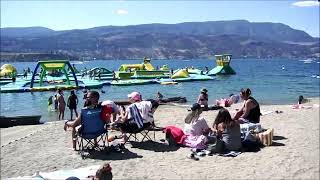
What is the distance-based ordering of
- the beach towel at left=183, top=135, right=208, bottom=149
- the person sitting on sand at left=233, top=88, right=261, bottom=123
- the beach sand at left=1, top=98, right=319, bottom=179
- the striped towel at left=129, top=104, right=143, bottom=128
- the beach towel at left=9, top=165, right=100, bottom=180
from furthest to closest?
the person sitting on sand at left=233, top=88, right=261, bottom=123 < the striped towel at left=129, top=104, right=143, bottom=128 < the beach towel at left=183, top=135, right=208, bottom=149 < the beach sand at left=1, top=98, right=319, bottom=179 < the beach towel at left=9, top=165, right=100, bottom=180

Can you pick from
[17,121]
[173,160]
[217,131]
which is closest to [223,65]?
[17,121]

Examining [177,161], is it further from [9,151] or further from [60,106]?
[60,106]

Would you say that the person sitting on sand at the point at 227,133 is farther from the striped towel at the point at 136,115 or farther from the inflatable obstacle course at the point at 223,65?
the inflatable obstacle course at the point at 223,65

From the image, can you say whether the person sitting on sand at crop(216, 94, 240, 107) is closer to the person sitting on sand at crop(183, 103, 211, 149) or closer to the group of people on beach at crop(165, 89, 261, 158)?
the group of people on beach at crop(165, 89, 261, 158)

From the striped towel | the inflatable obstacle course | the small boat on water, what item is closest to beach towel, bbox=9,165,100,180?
the striped towel

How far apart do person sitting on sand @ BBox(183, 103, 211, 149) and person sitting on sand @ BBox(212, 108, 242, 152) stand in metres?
0.42

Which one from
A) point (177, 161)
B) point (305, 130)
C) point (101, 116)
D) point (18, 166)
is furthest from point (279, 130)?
point (18, 166)

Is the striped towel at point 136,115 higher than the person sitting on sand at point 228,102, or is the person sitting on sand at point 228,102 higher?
the striped towel at point 136,115

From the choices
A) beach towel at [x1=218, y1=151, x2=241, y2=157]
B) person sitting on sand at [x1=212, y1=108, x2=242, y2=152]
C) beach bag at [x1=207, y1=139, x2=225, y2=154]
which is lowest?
beach towel at [x1=218, y1=151, x2=241, y2=157]

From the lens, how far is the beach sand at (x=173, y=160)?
8070 millimetres

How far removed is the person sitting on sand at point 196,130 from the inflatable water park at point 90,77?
2801 cm

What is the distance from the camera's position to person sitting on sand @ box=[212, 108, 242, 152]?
9.23 metres

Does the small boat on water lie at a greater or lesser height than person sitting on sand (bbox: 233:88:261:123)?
→ lesser

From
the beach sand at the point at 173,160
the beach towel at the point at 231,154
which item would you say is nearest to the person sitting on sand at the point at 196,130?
Answer: the beach sand at the point at 173,160
